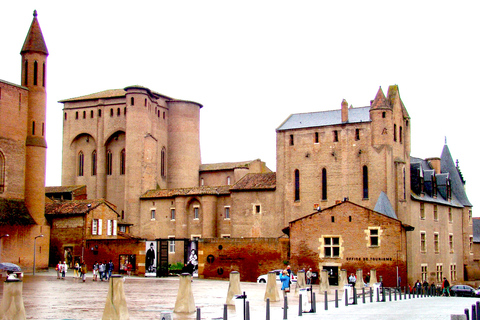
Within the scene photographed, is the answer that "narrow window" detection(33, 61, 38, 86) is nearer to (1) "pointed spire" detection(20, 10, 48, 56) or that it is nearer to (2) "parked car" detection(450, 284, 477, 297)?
(1) "pointed spire" detection(20, 10, 48, 56)

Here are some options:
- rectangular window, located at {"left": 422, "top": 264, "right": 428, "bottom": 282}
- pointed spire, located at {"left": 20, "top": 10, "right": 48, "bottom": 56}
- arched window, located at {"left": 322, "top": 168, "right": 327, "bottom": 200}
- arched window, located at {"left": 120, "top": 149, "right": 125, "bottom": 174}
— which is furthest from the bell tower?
rectangular window, located at {"left": 422, "top": 264, "right": 428, "bottom": 282}

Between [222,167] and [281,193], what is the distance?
20.5 metres

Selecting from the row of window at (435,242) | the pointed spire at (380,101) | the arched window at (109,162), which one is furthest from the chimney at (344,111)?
the arched window at (109,162)

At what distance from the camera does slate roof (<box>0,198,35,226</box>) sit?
168 ft

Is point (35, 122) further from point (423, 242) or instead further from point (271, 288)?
point (271, 288)

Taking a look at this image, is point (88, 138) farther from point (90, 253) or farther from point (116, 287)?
point (116, 287)

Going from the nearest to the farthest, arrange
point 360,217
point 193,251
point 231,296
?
1. point 231,296
2. point 360,217
3. point 193,251

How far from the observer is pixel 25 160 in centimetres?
5494

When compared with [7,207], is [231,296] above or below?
below

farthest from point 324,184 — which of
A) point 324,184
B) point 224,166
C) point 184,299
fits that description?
point 184,299

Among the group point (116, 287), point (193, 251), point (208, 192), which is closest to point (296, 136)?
point (208, 192)

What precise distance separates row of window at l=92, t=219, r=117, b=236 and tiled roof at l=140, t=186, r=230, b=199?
858 cm

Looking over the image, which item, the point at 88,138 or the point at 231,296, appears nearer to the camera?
the point at 231,296

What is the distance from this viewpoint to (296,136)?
6334 cm
